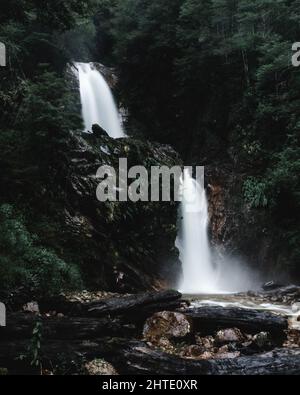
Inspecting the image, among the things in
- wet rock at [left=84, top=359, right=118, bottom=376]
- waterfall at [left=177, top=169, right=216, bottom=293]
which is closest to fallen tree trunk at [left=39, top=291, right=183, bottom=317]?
wet rock at [left=84, top=359, right=118, bottom=376]

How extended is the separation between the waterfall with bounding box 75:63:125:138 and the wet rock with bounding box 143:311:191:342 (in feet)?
37.7

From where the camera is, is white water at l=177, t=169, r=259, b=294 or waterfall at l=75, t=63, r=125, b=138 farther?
waterfall at l=75, t=63, r=125, b=138

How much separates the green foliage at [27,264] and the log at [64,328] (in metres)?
1.48

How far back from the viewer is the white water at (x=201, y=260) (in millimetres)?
15617

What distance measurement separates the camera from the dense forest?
755cm

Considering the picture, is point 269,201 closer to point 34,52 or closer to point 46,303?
point 46,303

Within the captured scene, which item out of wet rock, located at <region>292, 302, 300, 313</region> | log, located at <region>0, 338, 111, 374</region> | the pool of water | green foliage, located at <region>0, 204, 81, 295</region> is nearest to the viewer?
log, located at <region>0, 338, 111, 374</region>

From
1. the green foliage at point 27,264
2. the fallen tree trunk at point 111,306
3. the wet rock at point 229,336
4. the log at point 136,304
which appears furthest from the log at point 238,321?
the green foliage at point 27,264

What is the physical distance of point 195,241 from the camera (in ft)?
54.1

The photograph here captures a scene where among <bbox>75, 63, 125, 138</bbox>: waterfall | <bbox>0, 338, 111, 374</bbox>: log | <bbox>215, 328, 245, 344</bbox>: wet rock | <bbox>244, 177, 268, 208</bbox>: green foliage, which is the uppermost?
<bbox>75, 63, 125, 138</bbox>: waterfall

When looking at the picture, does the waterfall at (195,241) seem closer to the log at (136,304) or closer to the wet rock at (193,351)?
the log at (136,304)

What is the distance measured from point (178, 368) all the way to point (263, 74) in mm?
13518

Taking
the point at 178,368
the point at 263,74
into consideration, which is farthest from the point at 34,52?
the point at 178,368

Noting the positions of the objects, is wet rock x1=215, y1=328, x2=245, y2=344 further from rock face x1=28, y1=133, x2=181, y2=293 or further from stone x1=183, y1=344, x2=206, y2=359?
rock face x1=28, y1=133, x2=181, y2=293
